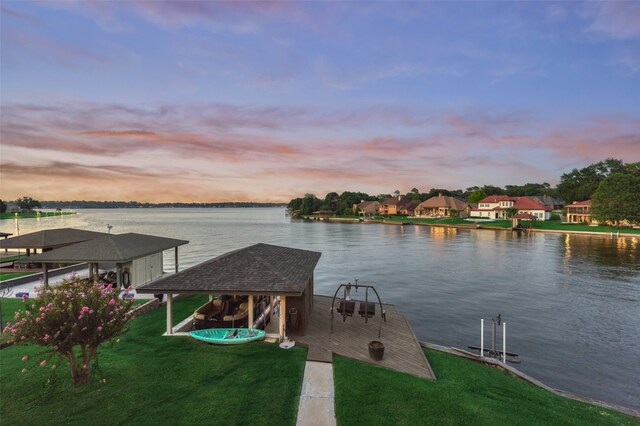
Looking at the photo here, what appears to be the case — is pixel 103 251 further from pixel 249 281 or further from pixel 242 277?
pixel 249 281

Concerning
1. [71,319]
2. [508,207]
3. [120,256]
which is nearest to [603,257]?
[120,256]

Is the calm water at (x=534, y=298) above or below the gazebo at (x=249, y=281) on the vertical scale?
below

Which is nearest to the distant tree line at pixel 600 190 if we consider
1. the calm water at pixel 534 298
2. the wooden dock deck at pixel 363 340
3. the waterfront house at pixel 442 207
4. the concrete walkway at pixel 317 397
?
the waterfront house at pixel 442 207

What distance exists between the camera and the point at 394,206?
177 meters

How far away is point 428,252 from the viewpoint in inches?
2279

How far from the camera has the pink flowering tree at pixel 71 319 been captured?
928cm

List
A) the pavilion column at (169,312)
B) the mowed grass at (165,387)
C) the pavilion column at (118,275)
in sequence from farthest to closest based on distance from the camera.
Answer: the pavilion column at (118,275) < the pavilion column at (169,312) < the mowed grass at (165,387)

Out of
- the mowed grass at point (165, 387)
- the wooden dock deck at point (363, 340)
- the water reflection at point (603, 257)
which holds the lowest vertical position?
the water reflection at point (603, 257)

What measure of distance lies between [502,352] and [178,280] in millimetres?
16519

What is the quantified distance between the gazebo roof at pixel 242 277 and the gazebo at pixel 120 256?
30.1ft

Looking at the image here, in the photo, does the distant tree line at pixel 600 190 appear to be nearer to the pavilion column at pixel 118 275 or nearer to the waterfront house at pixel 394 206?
the waterfront house at pixel 394 206

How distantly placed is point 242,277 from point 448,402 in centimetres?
878

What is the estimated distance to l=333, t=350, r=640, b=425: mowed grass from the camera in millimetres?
9648

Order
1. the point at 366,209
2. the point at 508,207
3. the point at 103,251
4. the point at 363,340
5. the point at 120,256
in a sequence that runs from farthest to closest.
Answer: the point at 366,209 < the point at 508,207 < the point at 103,251 < the point at 120,256 < the point at 363,340
